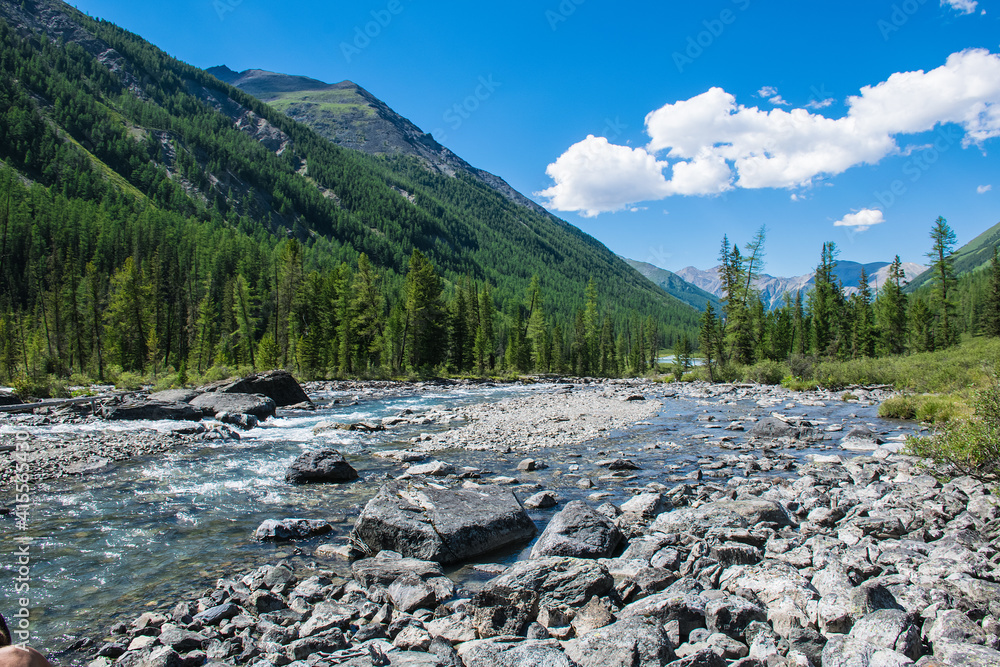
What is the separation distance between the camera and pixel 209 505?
34.2 feet

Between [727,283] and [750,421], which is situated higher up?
[727,283]

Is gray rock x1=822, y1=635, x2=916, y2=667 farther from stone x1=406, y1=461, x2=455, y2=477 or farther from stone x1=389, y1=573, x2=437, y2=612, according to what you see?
stone x1=406, y1=461, x2=455, y2=477

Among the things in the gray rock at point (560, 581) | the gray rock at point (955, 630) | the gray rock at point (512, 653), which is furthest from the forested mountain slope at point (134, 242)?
the gray rock at point (955, 630)

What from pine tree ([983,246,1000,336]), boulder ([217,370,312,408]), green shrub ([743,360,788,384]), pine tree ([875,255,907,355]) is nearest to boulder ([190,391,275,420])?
boulder ([217,370,312,408])

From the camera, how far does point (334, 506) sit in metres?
10.4

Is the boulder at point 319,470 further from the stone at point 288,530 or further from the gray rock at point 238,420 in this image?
the gray rock at point 238,420

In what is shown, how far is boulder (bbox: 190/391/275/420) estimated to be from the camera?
23.7 meters

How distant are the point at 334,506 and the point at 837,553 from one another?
30.6ft

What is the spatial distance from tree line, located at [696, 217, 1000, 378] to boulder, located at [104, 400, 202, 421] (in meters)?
49.2

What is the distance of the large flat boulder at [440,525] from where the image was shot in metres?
7.79

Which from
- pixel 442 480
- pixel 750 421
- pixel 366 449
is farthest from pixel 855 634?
pixel 750 421

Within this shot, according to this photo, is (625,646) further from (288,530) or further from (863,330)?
(863,330)

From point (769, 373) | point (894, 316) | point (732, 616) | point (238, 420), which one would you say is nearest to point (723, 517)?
point (732, 616)

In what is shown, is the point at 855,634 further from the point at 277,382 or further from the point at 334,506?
the point at 277,382
